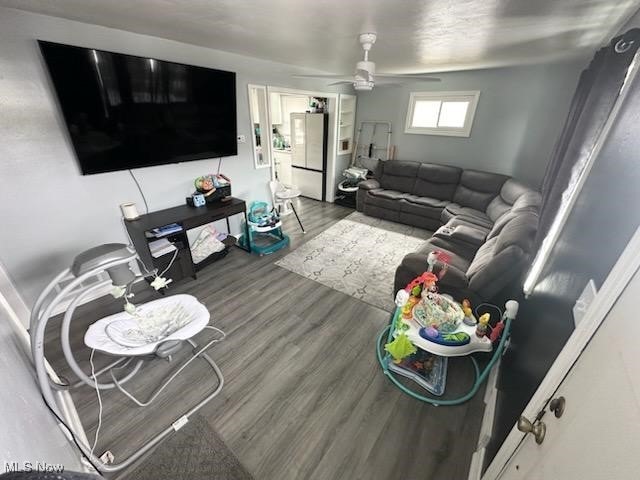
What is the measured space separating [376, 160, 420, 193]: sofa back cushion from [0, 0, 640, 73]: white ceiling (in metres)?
1.93

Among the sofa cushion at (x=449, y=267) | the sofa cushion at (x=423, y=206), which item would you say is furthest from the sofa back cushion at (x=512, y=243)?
the sofa cushion at (x=423, y=206)

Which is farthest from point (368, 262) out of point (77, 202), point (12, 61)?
point (12, 61)

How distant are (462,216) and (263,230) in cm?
278

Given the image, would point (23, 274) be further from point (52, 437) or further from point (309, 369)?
point (309, 369)

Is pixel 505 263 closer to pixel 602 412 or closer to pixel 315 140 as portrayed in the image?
pixel 602 412

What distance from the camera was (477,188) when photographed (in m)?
3.95

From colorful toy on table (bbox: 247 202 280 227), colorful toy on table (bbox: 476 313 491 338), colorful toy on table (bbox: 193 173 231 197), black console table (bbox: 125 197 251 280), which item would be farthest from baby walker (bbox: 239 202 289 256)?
colorful toy on table (bbox: 476 313 491 338)

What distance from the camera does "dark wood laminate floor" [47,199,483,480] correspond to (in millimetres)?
1375

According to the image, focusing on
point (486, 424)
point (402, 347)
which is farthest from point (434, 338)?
point (486, 424)

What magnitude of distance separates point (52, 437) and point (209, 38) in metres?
2.90

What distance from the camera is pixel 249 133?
3342 millimetres

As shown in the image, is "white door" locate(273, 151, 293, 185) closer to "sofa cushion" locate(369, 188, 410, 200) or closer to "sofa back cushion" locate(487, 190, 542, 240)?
"sofa cushion" locate(369, 188, 410, 200)

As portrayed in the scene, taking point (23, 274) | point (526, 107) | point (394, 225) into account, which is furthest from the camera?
point (394, 225)

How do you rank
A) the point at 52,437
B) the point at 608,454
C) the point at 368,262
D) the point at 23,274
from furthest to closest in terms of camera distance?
1. the point at 368,262
2. the point at 23,274
3. the point at 52,437
4. the point at 608,454
